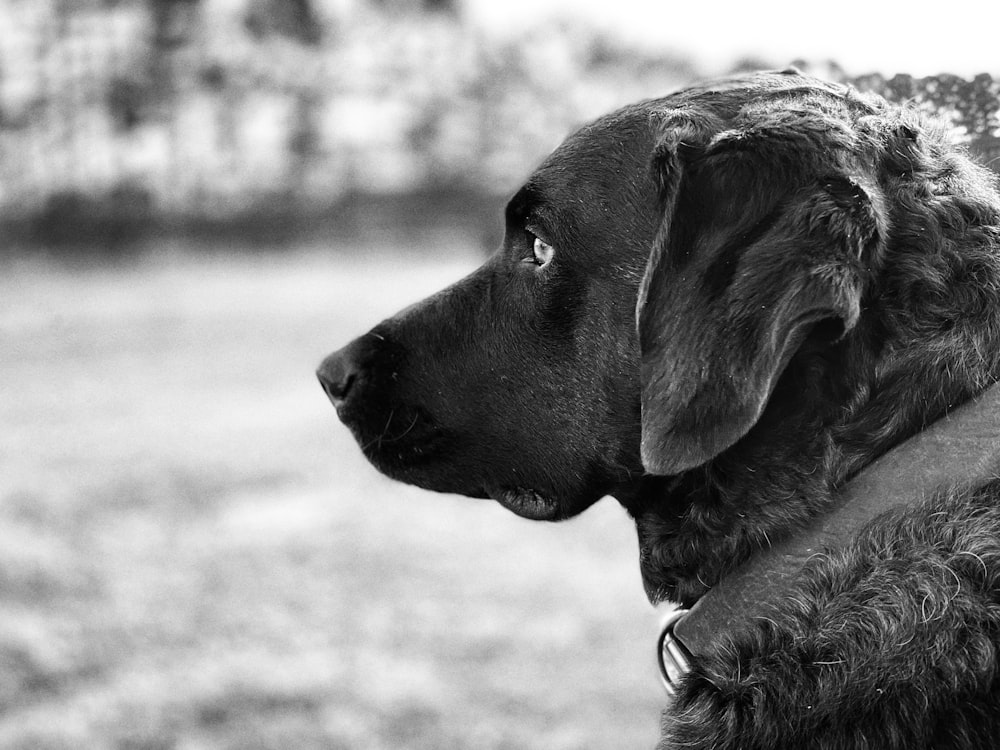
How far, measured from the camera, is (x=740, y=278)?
188 centimetres

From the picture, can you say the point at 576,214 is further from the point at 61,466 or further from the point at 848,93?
the point at 61,466

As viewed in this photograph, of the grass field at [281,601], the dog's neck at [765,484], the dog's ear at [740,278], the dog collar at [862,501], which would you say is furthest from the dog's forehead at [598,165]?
the grass field at [281,601]

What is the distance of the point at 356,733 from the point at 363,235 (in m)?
21.2

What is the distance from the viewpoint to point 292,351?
13312 mm

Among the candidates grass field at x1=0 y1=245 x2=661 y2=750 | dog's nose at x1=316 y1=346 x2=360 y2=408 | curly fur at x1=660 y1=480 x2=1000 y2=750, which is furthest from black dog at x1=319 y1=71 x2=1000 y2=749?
grass field at x1=0 y1=245 x2=661 y2=750

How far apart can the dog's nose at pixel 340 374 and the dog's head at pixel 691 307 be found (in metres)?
0.02

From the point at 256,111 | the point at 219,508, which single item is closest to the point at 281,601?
the point at 219,508

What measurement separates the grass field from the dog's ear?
80.6 inches

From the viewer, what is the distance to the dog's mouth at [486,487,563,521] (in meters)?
2.43

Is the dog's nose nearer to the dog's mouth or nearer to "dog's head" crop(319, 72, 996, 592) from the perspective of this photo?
"dog's head" crop(319, 72, 996, 592)

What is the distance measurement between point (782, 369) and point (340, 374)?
1.23 metres

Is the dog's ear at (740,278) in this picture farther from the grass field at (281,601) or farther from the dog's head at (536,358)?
the grass field at (281,601)

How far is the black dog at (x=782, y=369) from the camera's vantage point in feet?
5.73

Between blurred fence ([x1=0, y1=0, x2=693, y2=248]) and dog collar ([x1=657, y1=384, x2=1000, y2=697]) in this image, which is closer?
dog collar ([x1=657, y1=384, x2=1000, y2=697])
